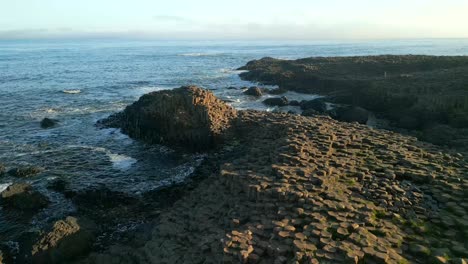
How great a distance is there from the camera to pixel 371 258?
10961 millimetres

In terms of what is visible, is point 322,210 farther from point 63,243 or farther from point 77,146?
point 77,146

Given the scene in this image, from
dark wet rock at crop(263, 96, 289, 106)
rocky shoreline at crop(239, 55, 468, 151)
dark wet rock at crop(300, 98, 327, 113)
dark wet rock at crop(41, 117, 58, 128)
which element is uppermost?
rocky shoreline at crop(239, 55, 468, 151)

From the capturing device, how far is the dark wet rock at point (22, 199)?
17406 mm

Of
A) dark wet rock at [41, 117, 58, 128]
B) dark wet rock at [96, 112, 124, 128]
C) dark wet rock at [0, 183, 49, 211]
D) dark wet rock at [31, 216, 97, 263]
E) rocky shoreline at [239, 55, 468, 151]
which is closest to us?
dark wet rock at [31, 216, 97, 263]

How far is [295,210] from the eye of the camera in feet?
44.4

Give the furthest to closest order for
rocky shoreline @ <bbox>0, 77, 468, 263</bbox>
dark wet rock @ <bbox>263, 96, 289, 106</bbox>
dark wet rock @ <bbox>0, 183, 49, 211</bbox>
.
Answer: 1. dark wet rock @ <bbox>263, 96, 289, 106</bbox>
2. dark wet rock @ <bbox>0, 183, 49, 211</bbox>
3. rocky shoreline @ <bbox>0, 77, 468, 263</bbox>

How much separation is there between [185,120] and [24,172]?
10.1m

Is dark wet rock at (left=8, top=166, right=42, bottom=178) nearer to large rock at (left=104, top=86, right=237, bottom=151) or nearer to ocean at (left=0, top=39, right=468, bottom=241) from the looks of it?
ocean at (left=0, top=39, right=468, bottom=241)

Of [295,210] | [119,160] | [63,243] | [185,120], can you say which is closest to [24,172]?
[119,160]

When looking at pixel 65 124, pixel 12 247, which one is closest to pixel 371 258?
pixel 12 247

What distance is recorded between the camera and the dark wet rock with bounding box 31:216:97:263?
44.6 ft

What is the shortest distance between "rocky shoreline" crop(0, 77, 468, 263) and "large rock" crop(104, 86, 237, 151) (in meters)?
2.63

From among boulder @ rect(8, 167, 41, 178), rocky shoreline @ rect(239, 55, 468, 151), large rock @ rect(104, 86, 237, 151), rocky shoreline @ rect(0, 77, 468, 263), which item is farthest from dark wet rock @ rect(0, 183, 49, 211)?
rocky shoreline @ rect(239, 55, 468, 151)

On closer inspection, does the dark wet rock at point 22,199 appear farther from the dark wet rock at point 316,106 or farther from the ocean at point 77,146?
the dark wet rock at point 316,106
